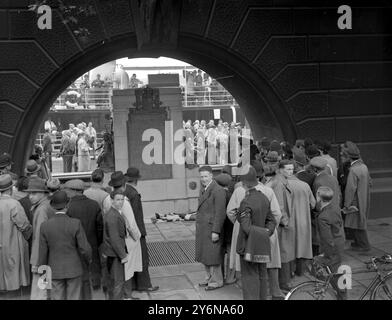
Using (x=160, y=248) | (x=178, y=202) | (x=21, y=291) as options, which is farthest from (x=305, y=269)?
(x=178, y=202)

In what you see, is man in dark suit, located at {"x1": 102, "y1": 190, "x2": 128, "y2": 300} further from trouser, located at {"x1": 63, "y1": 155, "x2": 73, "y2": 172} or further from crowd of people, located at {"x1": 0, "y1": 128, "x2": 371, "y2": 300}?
trouser, located at {"x1": 63, "y1": 155, "x2": 73, "y2": 172}

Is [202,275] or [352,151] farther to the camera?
[352,151]

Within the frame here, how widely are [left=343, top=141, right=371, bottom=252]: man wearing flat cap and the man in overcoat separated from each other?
2.64 m

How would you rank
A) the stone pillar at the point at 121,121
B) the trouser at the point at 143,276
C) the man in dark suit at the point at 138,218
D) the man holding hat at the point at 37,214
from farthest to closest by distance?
the stone pillar at the point at 121,121 < the trouser at the point at 143,276 < the man in dark suit at the point at 138,218 < the man holding hat at the point at 37,214

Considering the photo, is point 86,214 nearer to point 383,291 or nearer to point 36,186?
point 36,186

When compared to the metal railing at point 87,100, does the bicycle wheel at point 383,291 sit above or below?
below

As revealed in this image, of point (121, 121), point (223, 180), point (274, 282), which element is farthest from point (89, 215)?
point (121, 121)

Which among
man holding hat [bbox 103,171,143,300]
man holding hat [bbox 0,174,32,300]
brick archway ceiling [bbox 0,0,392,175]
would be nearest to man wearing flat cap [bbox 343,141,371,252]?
brick archway ceiling [bbox 0,0,392,175]

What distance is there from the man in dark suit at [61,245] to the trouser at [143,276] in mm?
1355

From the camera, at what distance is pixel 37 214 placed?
6.34 metres

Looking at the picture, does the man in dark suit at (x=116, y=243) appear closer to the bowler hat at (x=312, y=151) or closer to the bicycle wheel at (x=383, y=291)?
the bicycle wheel at (x=383, y=291)

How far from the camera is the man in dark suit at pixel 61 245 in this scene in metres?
5.68

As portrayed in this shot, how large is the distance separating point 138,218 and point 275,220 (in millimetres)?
1880

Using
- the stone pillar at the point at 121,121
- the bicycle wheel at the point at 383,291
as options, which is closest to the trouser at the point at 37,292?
the bicycle wheel at the point at 383,291
